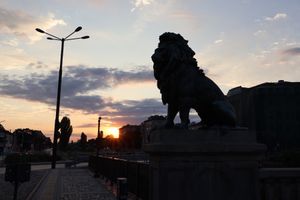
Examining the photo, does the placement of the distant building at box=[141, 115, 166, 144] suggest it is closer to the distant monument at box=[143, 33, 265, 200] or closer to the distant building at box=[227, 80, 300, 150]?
the distant monument at box=[143, 33, 265, 200]

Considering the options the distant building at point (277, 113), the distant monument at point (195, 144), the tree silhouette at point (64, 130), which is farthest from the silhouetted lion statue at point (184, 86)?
the distant building at point (277, 113)

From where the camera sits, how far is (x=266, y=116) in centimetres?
9856

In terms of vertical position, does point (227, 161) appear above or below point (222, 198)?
above

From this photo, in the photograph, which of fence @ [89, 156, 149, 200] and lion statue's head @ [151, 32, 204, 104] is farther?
fence @ [89, 156, 149, 200]

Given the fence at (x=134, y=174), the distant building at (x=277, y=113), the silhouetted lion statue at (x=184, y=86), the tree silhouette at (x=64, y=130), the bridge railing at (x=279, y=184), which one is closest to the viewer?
the silhouetted lion statue at (x=184, y=86)

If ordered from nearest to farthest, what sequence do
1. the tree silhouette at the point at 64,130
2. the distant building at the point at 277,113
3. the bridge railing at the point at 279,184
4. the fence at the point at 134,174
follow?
the bridge railing at the point at 279,184, the fence at the point at 134,174, the tree silhouette at the point at 64,130, the distant building at the point at 277,113

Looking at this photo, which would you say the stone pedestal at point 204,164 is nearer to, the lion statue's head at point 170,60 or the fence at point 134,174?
the lion statue's head at point 170,60

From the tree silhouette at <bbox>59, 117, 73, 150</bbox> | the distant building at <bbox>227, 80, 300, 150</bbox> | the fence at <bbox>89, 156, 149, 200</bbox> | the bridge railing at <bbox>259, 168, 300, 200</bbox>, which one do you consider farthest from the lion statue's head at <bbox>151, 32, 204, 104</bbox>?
the distant building at <bbox>227, 80, 300, 150</bbox>

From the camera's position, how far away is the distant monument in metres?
6.27

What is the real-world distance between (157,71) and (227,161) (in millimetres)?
1891

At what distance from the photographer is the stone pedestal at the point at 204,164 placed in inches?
246

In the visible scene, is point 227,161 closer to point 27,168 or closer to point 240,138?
point 240,138

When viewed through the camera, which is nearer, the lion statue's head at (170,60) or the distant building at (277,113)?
the lion statue's head at (170,60)

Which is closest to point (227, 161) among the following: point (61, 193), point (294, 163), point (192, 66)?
point (192, 66)
